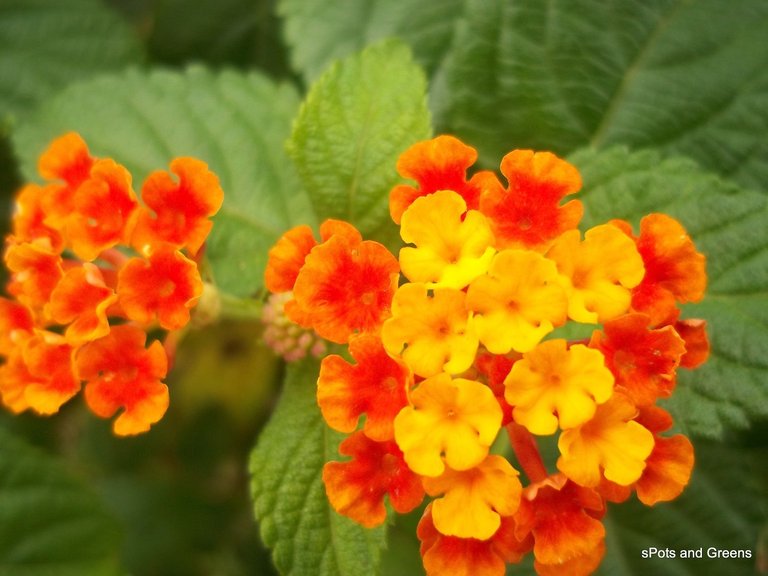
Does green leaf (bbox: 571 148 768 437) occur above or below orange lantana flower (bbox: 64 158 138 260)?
below

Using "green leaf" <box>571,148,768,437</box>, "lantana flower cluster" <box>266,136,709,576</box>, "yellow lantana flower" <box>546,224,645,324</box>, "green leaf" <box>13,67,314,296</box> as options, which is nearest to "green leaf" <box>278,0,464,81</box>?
"green leaf" <box>13,67,314,296</box>

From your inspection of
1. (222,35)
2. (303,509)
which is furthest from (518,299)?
(222,35)

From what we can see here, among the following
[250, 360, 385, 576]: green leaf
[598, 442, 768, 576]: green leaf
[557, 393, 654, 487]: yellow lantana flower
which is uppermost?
[557, 393, 654, 487]: yellow lantana flower

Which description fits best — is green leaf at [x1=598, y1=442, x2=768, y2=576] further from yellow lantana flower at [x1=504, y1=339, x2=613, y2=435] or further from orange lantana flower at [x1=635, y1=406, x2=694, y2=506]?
yellow lantana flower at [x1=504, y1=339, x2=613, y2=435]

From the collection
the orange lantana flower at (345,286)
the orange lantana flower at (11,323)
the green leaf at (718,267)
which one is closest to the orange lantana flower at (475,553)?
the orange lantana flower at (345,286)

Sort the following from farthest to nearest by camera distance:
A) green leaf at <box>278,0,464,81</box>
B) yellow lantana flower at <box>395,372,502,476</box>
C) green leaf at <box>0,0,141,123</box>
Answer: green leaf at <box>0,0,141,123</box>
green leaf at <box>278,0,464,81</box>
yellow lantana flower at <box>395,372,502,476</box>

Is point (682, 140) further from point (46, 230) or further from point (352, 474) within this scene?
point (46, 230)
